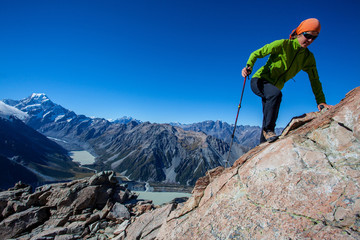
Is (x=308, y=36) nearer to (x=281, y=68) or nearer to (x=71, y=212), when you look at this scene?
(x=281, y=68)

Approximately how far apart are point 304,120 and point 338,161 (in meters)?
2.69

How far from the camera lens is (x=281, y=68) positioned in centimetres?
659

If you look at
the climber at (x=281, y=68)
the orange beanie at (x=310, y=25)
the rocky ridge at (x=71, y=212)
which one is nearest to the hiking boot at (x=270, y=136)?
the climber at (x=281, y=68)

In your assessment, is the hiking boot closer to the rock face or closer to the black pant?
the black pant

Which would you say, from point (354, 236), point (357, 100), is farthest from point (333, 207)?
point (357, 100)

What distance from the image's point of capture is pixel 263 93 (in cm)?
694

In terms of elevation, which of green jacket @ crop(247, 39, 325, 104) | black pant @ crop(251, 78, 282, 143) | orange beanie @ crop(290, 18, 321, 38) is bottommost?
black pant @ crop(251, 78, 282, 143)

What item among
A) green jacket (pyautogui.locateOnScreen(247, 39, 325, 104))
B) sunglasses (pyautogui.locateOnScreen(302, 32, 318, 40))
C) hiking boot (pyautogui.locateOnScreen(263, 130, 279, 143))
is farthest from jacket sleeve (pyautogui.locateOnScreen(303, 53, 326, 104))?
hiking boot (pyautogui.locateOnScreen(263, 130, 279, 143))

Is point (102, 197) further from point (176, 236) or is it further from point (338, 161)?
point (338, 161)

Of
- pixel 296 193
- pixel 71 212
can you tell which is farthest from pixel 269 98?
pixel 71 212

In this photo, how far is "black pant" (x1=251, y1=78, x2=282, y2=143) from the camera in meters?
6.43

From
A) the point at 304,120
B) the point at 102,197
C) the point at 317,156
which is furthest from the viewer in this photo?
the point at 102,197

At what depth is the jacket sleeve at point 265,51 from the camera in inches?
245

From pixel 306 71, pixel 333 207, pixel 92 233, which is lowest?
pixel 92 233
